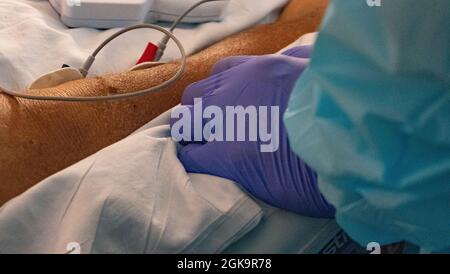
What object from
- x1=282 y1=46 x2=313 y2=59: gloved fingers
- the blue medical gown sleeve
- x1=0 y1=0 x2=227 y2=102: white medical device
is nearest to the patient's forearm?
x1=0 y1=0 x2=227 y2=102: white medical device

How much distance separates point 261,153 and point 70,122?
0.97 feet

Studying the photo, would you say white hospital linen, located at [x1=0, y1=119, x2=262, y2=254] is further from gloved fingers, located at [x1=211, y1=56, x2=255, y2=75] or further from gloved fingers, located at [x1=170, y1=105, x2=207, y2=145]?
gloved fingers, located at [x1=211, y1=56, x2=255, y2=75]

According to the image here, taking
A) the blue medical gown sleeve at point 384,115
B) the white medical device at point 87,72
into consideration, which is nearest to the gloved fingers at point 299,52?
the white medical device at point 87,72

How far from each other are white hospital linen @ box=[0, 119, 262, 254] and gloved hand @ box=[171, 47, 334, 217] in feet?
0.08

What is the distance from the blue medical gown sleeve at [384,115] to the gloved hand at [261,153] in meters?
0.10

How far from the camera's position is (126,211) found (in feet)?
2.47

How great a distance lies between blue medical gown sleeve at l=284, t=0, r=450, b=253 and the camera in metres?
0.59

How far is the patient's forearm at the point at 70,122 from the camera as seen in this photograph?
845mm

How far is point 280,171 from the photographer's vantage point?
80 cm

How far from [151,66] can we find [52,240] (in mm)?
390

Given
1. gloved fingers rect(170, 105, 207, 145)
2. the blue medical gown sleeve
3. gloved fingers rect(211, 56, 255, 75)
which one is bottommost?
gloved fingers rect(170, 105, 207, 145)

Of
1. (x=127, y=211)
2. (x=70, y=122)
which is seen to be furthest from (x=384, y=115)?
(x=70, y=122)

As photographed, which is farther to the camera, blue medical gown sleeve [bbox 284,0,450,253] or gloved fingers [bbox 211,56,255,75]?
gloved fingers [bbox 211,56,255,75]

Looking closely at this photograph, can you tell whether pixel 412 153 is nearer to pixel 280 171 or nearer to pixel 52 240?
pixel 280 171
